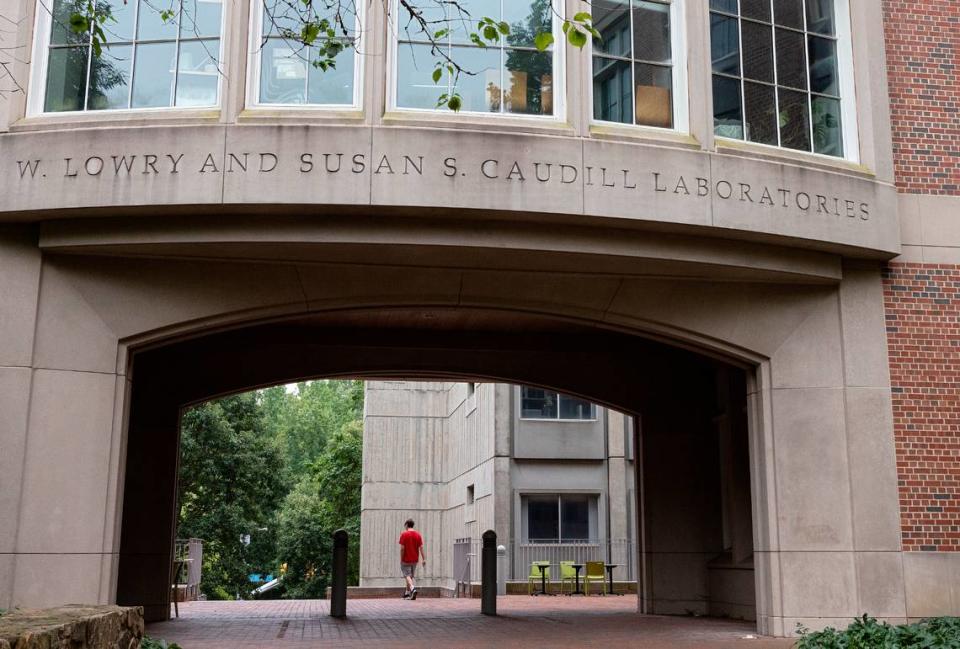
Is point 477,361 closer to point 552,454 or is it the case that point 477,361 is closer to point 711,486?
point 711,486

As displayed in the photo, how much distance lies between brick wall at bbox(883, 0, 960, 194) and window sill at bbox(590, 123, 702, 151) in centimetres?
336

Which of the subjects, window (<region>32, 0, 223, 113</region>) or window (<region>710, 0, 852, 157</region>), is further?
window (<region>710, 0, 852, 157</region>)

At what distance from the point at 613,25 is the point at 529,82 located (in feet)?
4.46

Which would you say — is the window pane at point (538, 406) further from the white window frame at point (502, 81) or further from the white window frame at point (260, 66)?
the white window frame at point (260, 66)

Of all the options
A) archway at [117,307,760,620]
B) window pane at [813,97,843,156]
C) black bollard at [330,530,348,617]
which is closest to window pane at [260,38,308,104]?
archway at [117,307,760,620]

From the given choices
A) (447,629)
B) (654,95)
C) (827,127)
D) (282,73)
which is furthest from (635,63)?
(447,629)

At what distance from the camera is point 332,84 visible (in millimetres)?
11859

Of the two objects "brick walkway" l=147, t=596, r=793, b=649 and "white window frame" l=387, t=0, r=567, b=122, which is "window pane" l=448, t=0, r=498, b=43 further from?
"brick walkway" l=147, t=596, r=793, b=649

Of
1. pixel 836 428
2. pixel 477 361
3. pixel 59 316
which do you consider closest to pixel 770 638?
pixel 836 428

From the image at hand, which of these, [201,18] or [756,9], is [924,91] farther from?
[201,18]

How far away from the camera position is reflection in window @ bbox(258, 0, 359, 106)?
465 inches

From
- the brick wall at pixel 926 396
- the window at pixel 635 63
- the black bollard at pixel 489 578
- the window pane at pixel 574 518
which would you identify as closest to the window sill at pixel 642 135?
the window at pixel 635 63

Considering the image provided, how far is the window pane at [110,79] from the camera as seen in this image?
39.0 feet

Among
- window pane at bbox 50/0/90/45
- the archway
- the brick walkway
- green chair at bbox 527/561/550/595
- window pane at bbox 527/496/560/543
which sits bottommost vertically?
the brick walkway
